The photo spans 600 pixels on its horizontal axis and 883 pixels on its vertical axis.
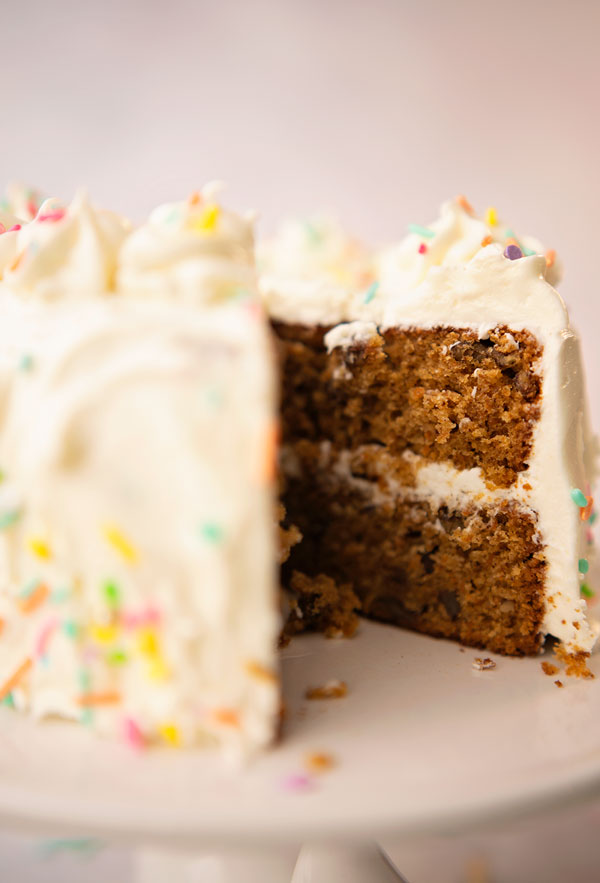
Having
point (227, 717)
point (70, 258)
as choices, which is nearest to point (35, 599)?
point (227, 717)

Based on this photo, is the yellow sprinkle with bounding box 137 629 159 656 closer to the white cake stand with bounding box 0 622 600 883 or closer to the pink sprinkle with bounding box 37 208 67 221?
the white cake stand with bounding box 0 622 600 883

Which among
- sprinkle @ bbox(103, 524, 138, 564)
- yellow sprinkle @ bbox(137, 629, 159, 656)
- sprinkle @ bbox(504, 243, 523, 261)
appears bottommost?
yellow sprinkle @ bbox(137, 629, 159, 656)

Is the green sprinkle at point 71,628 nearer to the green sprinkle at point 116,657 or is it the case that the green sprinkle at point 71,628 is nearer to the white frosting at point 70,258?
the green sprinkle at point 116,657

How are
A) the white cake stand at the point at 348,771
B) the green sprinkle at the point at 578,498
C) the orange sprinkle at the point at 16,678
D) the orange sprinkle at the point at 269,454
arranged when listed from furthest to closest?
1. the green sprinkle at the point at 578,498
2. the orange sprinkle at the point at 16,678
3. the orange sprinkle at the point at 269,454
4. the white cake stand at the point at 348,771

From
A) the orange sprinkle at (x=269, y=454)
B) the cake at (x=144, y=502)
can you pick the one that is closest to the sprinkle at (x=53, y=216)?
the cake at (x=144, y=502)

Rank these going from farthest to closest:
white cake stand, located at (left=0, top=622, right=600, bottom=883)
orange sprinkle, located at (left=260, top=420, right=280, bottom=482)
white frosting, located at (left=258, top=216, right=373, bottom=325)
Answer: white frosting, located at (left=258, top=216, right=373, bottom=325), orange sprinkle, located at (left=260, top=420, right=280, bottom=482), white cake stand, located at (left=0, top=622, right=600, bottom=883)

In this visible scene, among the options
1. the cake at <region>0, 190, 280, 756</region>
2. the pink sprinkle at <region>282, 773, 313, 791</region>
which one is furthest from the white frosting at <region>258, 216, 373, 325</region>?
the pink sprinkle at <region>282, 773, 313, 791</region>

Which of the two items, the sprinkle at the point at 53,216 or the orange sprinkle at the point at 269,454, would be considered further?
the sprinkle at the point at 53,216

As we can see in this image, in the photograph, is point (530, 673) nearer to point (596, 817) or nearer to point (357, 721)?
point (357, 721)

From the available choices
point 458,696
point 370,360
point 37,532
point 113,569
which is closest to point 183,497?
point 113,569
